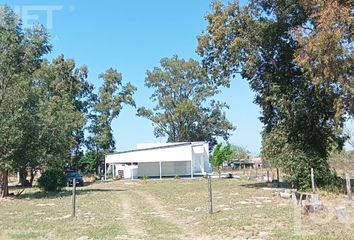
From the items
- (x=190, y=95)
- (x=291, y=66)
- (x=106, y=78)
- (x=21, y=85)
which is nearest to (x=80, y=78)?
(x=106, y=78)

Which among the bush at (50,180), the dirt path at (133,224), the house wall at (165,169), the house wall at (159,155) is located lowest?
the dirt path at (133,224)

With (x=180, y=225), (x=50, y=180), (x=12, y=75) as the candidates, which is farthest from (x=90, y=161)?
(x=180, y=225)

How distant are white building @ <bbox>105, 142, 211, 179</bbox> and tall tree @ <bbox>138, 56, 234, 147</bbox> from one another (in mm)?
9977

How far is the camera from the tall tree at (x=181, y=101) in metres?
71.2

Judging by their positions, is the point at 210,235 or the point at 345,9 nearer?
the point at 210,235

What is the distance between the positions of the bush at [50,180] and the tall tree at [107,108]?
103 ft

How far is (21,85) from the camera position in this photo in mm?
26109

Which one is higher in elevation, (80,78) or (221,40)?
(80,78)

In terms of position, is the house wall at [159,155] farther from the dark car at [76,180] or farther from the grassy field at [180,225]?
the grassy field at [180,225]

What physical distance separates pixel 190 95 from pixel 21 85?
47442 millimetres

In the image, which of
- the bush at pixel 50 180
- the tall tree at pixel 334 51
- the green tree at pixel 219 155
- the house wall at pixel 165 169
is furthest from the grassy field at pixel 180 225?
the green tree at pixel 219 155

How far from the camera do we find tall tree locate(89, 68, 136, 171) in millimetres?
63875

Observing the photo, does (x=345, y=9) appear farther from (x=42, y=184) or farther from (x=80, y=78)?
(x=80, y=78)

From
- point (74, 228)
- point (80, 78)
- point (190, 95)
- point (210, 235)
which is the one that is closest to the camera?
point (210, 235)
